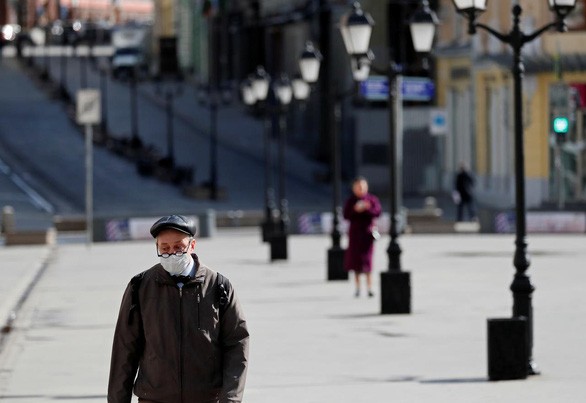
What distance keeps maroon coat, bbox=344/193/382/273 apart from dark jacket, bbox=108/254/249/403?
17223 mm

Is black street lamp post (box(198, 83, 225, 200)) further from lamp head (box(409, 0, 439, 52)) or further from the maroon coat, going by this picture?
lamp head (box(409, 0, 439, 52))

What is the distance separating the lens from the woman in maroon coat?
26.4 meters

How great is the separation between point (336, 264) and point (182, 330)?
2203 centimetres

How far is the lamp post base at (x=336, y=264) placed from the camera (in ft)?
102

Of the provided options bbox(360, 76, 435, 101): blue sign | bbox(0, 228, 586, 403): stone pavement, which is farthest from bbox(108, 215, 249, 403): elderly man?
bbox(360, 76, 435, 101): blue sign

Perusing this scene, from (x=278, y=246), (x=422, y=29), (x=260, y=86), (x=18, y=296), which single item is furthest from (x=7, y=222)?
(x=422, y=29)

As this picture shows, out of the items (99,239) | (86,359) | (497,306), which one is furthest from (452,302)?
(99,239)

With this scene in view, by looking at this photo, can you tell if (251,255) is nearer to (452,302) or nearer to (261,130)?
(452,302)

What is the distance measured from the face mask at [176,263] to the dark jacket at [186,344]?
0.08m

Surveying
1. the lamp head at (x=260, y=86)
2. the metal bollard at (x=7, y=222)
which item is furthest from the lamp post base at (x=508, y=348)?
the metal bollard at (x=7, y=222)

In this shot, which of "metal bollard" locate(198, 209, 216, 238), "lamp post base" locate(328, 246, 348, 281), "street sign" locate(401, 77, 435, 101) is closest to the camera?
"lamp post base" locate(328, 246, 348, 281)

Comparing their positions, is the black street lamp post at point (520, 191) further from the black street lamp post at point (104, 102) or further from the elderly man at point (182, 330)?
the black street lamp post at point (104, 102)

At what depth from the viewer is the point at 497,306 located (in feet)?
81.6

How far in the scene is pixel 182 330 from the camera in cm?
915
